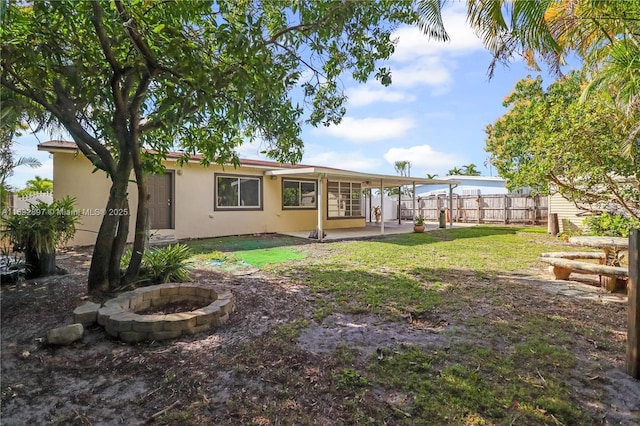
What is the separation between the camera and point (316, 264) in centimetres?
725

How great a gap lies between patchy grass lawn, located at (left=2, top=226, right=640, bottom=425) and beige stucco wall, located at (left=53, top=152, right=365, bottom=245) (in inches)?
201

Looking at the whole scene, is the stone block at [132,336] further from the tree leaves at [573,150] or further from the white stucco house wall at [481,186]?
the white stucco house wall at [481,186]

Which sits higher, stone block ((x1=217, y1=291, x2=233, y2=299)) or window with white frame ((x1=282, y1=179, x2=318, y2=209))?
window with white frame ((x1=282, y1=179, x2=318, y2=209))

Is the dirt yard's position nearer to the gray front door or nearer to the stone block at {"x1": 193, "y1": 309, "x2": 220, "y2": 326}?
the stone block at {"x1": 193, "y1": 309, "x2": 220, "y2": 326}

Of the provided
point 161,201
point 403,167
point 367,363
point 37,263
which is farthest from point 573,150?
point 403,167

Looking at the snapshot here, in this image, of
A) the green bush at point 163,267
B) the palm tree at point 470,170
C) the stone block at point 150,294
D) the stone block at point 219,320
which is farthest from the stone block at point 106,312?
the palm tree at point 470,170

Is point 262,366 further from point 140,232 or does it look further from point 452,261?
point 452,261

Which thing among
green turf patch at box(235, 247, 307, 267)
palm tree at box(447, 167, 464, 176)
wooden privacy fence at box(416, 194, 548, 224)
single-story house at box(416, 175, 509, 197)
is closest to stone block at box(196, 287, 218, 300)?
green turf patch at box(235, 247, 307, 267)

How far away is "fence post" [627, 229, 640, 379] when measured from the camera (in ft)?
8.70

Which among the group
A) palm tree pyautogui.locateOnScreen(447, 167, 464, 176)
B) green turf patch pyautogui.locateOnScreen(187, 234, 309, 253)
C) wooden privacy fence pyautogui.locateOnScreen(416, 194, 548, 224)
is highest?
palm tree pyautogui.locateOnScreen(447, 167, 464, 176)

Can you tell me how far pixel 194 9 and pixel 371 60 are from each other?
2916 millimetres

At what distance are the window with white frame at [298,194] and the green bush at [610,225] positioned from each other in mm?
9673

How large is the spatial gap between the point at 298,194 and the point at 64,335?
36.1ft

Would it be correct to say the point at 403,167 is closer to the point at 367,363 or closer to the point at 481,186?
the point at 481,186
